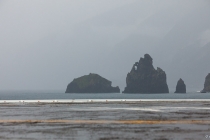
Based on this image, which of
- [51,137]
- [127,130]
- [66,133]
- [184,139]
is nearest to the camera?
[184,139]

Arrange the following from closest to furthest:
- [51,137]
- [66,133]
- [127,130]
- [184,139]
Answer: [184,139] < [51,137] < [66,133] < [127,130]

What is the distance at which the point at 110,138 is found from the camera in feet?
77.0

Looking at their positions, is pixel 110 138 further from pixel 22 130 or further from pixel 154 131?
pixel 22 130

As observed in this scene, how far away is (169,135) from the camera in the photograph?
80.1 ft

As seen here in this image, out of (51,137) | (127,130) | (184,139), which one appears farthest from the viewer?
(127,130)

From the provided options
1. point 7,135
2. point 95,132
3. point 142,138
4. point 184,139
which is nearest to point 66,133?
point 95,132

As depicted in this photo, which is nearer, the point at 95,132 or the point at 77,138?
the point at 77,138

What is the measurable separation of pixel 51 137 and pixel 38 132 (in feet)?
10.1

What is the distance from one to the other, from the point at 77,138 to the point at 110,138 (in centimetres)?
210

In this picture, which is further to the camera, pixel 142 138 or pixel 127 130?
pixel 127 130

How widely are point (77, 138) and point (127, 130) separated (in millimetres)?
5327

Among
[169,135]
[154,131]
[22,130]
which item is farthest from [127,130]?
[22,130]

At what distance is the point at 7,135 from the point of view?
25250 mm

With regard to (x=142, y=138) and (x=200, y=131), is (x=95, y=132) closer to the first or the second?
(x=142, y=138)
